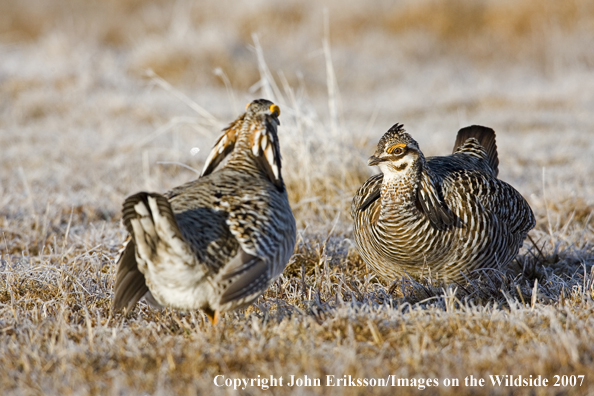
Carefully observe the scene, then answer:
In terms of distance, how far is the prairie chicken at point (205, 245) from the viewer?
97.6 inches

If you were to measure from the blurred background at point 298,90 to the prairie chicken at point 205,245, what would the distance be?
4.72 feet

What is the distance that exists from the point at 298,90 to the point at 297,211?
1621 mm

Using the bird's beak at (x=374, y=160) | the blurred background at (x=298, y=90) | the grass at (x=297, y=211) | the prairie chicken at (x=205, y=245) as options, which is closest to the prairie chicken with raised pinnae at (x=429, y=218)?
the bird's beak at (x=374, y=160)

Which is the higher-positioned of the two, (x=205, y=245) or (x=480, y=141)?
(x=480, y=141)

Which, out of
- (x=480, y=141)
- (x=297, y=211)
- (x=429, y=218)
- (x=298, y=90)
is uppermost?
(x=298, y=90)

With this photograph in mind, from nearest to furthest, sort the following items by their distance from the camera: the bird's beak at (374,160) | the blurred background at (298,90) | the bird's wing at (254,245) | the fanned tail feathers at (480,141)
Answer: the bird's wing at (254,245) → the bird's beak at (374,160) → the fanned tail feathers at (480,141) → the blurred background at (298,90)

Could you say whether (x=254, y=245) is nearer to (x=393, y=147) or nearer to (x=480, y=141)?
(x=393, y=147)

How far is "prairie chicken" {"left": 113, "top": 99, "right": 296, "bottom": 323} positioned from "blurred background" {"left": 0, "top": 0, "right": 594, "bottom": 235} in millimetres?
1440

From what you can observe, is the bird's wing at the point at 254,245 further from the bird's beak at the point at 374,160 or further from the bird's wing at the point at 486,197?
the bird's wing at the point at 486,197

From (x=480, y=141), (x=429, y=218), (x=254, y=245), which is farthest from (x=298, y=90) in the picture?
(x=254, y=245)

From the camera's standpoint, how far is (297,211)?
491cm

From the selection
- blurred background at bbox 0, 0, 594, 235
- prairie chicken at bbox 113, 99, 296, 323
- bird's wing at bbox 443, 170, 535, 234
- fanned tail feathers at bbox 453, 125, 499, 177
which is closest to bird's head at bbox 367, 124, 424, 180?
bird's wing at bbox 443, 170, 535, 234

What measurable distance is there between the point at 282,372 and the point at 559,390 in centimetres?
96

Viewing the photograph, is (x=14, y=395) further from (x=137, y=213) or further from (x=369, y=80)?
(x=369, y=80)
